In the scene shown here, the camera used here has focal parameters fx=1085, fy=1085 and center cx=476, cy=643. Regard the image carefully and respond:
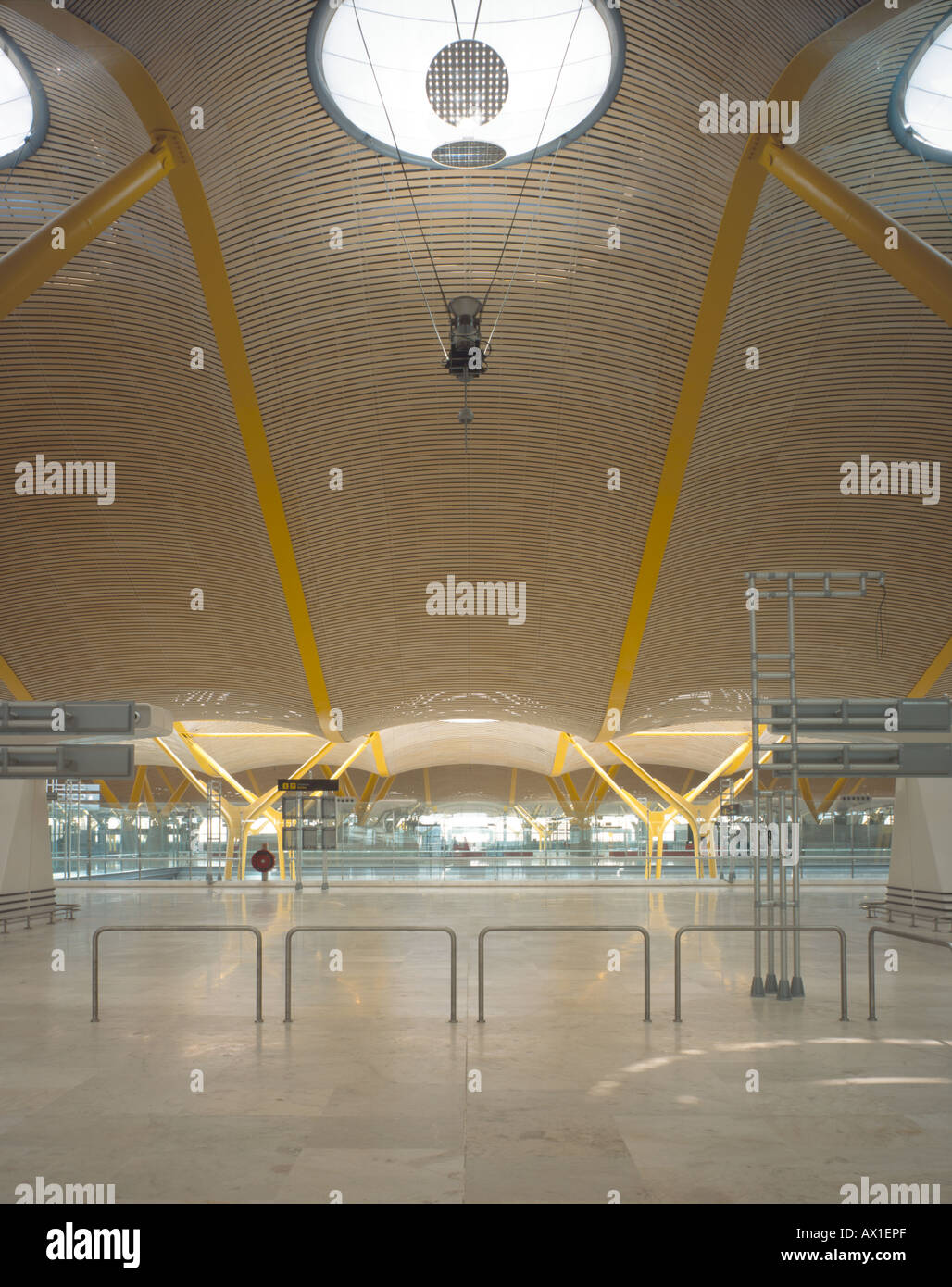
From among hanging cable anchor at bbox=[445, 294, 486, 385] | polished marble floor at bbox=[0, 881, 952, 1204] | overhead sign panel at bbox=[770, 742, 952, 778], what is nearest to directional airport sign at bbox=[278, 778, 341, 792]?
polished marble floor at bbox=[0, 881, 952, 1204]

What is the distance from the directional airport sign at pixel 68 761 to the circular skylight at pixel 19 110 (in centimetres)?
857

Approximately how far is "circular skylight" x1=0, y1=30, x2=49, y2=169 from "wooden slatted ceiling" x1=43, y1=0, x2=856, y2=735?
1.98 m

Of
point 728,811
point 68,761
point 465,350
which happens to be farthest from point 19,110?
point 728,811

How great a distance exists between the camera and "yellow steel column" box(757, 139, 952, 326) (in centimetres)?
1120

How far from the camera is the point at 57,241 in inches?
465

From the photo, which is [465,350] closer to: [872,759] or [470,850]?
[872,759]

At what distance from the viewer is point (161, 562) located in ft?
71.6

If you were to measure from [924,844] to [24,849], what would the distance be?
16212 millimetres

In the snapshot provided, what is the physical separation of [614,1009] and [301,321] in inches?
463

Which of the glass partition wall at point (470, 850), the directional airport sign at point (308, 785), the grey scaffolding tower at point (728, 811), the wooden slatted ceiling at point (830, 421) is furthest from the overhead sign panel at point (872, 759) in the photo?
the glass partition wall at point (470, 850)

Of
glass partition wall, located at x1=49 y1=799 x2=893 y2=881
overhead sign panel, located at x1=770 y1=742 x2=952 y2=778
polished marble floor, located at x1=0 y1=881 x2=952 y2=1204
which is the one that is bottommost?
glass partition wall, located at x1=49 y1=799 x2=893 y2=881

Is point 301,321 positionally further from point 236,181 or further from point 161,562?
point 161,562

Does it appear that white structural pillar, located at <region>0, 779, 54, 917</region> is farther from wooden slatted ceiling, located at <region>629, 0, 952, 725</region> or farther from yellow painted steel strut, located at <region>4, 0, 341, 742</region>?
wooden slatted ceiling, located at <region>629, 0, 952, 725</region>

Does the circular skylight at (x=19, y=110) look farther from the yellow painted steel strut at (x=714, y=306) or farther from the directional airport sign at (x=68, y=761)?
the yellow painted steel strut at (x=714, y=306)
